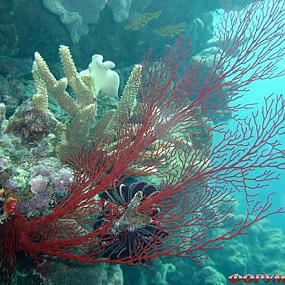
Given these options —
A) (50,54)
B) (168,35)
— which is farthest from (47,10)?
(168,35)

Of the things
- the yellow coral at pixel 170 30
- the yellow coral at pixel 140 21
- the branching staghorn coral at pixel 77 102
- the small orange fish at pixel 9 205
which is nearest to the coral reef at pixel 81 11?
the yellow coral at pixel 140 21

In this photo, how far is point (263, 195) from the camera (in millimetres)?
34031

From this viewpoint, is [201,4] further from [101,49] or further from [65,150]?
[65,150]

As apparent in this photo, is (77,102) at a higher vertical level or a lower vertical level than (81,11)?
lower

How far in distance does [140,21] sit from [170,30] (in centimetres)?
105

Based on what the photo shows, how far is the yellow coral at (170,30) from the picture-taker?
28.3 feet

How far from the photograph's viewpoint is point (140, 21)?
26.4 feet

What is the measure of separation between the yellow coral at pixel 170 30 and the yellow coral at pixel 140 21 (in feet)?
1.77

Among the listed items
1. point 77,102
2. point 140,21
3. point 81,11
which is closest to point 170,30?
point 140,21

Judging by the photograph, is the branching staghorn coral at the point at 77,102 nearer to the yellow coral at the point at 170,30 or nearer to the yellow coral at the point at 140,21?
the yellow coral at the point at 140,21

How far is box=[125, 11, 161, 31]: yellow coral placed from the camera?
7.97 m

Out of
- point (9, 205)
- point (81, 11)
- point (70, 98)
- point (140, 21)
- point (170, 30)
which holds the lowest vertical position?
point (9, 205)

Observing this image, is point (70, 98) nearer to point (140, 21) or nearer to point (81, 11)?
point (81, 11)

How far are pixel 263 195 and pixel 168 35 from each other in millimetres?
29591
